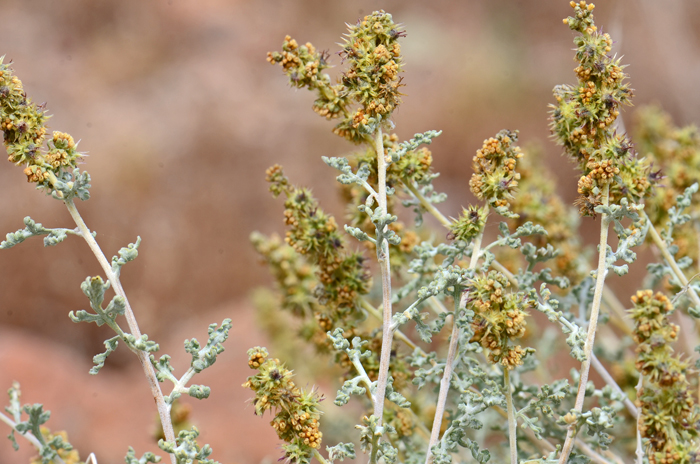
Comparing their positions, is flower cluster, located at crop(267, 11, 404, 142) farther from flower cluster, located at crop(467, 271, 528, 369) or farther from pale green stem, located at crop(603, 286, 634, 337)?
pale green stem, located at crop(603, 286, 634, 337)

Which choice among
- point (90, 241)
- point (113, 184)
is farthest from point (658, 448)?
point (113, 184)

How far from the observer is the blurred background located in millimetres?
4133

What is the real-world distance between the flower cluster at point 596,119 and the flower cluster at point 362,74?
0.32m

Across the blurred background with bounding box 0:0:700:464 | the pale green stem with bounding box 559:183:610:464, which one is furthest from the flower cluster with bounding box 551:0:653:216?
the blurred background with bounding box 0:0:700:464

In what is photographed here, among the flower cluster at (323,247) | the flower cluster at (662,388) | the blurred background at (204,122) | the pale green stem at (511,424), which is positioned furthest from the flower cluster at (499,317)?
the blurred background at (204,122)

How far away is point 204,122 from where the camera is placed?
4812mm

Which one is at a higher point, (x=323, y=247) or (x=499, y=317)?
(x=323, y=247)

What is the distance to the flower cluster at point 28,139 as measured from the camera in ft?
3.56

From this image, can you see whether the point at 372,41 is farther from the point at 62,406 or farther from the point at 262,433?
the point at 62,406

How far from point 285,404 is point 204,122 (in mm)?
4027

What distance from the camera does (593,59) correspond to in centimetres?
113

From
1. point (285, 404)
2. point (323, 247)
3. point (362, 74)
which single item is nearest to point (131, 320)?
point (285, 404)

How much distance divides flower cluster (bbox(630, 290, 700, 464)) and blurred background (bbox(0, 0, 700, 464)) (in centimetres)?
262

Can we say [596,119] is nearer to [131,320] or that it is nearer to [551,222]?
[551,222]
